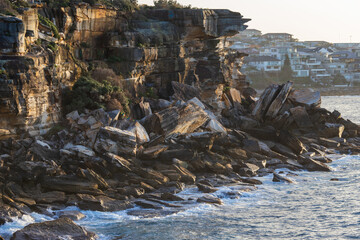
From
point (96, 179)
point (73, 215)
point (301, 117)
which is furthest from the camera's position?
point (301, 117)

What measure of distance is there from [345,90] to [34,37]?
100606mm

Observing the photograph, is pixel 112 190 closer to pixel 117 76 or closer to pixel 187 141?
pixel 187 141

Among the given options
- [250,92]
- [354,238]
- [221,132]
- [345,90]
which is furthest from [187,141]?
[345,90]

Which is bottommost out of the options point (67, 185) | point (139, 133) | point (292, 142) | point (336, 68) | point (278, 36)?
point (67, 185)

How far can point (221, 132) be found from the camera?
41250 mm

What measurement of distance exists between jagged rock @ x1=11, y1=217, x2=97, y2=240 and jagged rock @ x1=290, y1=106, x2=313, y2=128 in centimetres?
2966

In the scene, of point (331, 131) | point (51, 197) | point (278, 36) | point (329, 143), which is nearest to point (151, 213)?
point (51, 197)

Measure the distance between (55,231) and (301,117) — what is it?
3148 cm

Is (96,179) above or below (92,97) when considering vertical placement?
below

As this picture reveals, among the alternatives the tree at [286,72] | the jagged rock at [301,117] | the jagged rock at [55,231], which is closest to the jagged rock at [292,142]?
the jagged rock at [301,117]

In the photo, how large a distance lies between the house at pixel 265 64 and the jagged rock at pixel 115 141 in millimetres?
97967

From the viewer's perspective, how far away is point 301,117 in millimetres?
50500

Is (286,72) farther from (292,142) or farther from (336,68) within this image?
(292,142)

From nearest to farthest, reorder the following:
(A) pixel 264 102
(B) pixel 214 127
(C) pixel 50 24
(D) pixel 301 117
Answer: (C) pixel 50 24 → (B) pixel 214 127 → (D) pixel 301 117 → (A) pixel 264 102
